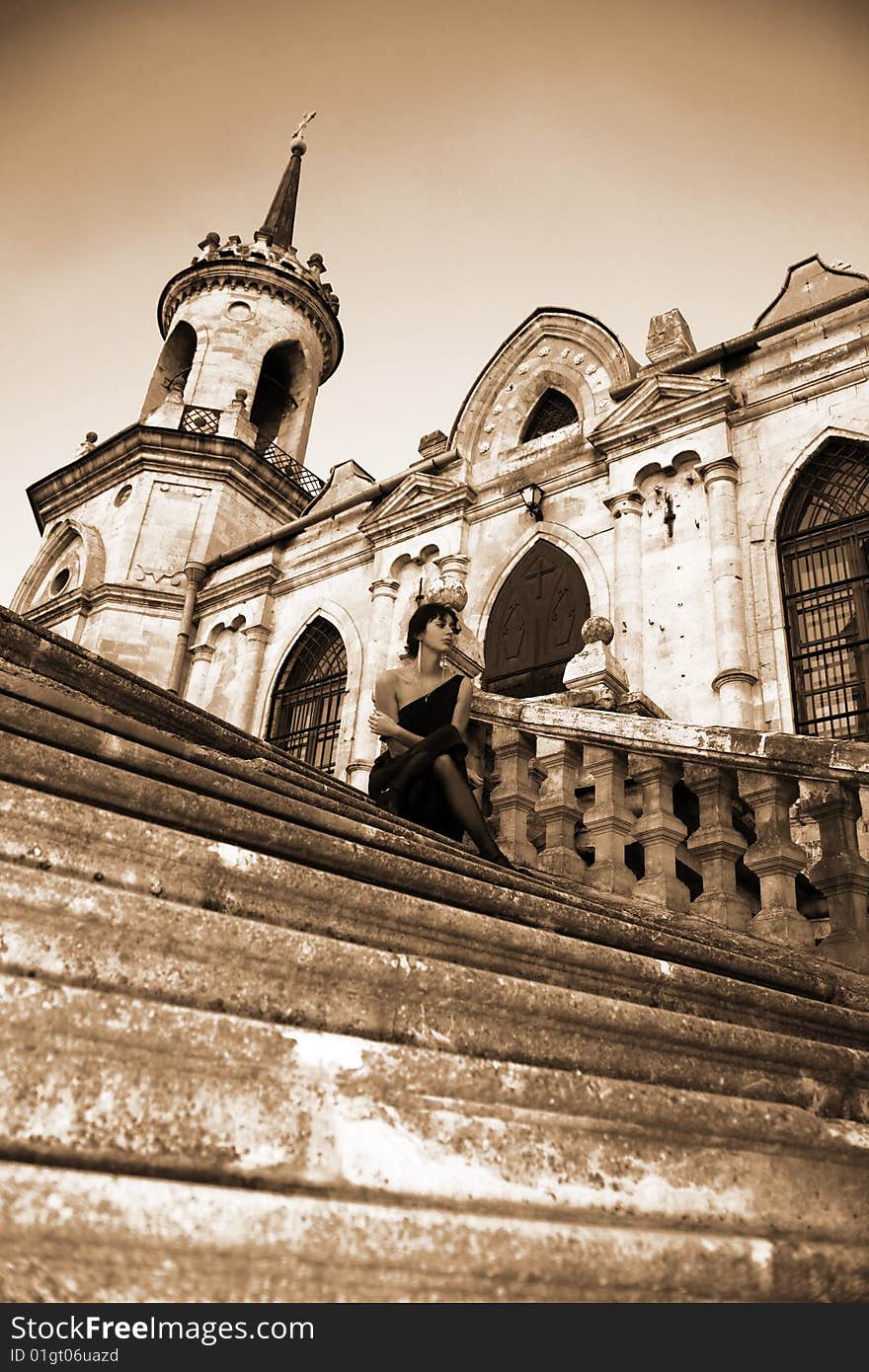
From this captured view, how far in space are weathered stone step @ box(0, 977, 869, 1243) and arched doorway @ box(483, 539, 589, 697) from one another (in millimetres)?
8986

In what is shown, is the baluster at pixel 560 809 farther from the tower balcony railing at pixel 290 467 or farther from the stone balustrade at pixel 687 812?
the tower balcony railing at pixel 290 467

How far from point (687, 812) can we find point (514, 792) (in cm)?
130

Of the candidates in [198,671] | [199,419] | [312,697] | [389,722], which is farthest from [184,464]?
[389,722]

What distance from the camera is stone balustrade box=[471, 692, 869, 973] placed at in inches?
171

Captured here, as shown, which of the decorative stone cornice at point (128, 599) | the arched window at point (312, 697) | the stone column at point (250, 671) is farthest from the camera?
the decorative stone cornice at point (128, 599)

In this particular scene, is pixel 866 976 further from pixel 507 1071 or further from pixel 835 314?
pixel 835 314

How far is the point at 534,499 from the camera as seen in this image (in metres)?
11.6

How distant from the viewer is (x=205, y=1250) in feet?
4.13

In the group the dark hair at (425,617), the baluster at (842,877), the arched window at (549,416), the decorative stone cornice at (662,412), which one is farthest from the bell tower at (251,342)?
the baluster at (842,877)

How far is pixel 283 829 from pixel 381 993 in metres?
0.66

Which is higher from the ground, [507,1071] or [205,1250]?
[507,1071]

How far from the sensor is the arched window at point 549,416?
508 inches

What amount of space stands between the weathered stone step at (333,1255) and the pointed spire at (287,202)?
76.7 ft

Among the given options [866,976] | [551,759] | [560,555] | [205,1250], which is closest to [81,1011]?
[205,1250]
